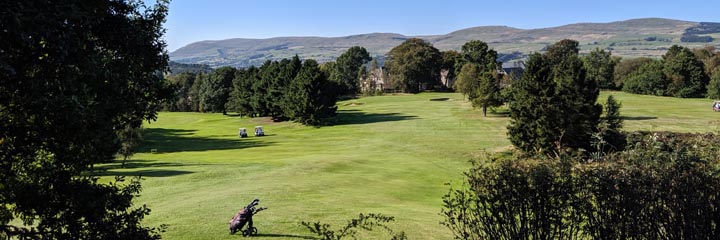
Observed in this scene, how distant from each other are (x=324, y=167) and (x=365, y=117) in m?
47.5

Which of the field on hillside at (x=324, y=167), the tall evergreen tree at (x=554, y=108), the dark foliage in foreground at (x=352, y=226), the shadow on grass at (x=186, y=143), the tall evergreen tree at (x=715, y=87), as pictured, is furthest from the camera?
the tall evergreen tree at (x=715, y=87)

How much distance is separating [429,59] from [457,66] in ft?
26.6

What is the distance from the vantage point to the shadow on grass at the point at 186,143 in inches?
2125

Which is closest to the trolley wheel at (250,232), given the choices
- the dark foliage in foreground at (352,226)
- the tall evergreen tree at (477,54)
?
the dark foliage in foreground at (352,226)

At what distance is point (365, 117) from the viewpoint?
265 ft

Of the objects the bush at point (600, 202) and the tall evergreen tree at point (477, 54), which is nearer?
the bush at point (600, 202)

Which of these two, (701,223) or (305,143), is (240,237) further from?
(305,143)

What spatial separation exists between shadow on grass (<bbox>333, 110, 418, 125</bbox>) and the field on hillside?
185 mm

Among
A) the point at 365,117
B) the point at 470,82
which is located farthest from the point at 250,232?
the point at 470,82

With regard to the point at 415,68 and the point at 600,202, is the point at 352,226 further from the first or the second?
the point at 415,68

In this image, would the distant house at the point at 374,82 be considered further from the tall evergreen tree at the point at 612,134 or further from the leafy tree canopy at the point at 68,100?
the leafy tree canopy at the point at 68,100

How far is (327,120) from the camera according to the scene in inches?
3002

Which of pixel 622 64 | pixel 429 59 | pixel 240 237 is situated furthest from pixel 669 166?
pixel 622 64

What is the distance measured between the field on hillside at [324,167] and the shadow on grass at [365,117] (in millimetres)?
185
